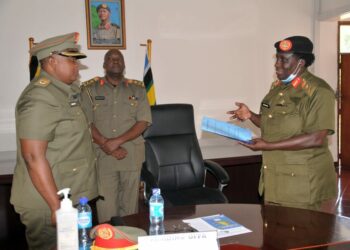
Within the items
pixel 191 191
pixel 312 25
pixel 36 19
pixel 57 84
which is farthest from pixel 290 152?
pixel 312 25

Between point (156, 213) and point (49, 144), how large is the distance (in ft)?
2.12

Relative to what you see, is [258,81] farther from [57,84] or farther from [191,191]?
[57,84]

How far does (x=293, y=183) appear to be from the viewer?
232cm

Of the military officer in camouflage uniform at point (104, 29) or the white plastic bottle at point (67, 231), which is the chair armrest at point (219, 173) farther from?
the military officer in camouflage uniform at point (104, 29)

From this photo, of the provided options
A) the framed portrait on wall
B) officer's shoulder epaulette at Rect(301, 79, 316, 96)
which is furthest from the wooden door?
officer's shoulder epaulette at Rect(301, 79, 316, 96)

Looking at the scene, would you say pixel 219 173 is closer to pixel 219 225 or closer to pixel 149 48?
pixel 219 225

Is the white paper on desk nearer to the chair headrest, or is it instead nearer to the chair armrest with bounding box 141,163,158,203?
the chair armrest with bounding box 141,163,158,203

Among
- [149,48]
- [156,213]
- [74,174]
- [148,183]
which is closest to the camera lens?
[156,213]

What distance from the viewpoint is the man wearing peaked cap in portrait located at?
1748 mm

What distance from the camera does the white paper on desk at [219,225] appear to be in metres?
1.57

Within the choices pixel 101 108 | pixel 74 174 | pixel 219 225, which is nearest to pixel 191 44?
pixel 101 108

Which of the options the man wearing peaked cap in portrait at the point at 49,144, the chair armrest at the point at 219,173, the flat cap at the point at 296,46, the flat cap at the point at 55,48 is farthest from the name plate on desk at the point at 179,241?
the chair armrest at the point at 219,173

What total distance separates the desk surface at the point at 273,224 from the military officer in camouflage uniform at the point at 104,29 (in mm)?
2793

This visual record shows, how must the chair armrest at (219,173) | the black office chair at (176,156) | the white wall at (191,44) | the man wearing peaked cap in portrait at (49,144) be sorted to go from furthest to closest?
the white wall at (191,44) < the black office chair at (176,156) < the chair armrest at (219,173) < the man wearing peaked cap in portrait at (49,144)
